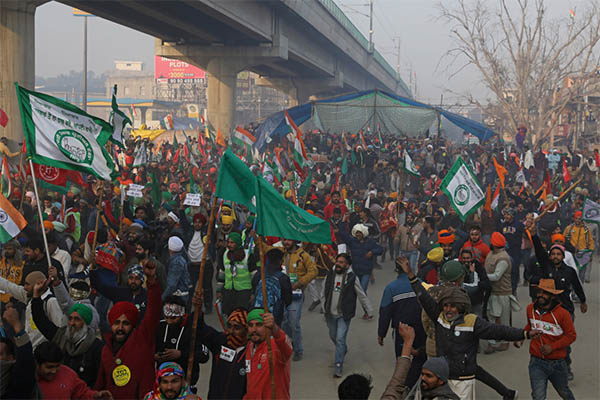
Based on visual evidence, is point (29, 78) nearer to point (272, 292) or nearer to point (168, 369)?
point (272, 292)

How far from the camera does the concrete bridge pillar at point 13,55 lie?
18.4 meters

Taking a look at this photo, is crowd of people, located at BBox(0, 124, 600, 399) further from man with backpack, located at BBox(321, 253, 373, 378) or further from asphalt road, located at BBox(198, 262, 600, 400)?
asphalt road, located at BBox(198, 262, 600, 400)

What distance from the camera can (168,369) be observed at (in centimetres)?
414

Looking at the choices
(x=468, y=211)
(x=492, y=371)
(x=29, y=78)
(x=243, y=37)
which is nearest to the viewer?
(x=492, y=371)

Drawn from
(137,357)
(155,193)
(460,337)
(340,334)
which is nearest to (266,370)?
(137,357)

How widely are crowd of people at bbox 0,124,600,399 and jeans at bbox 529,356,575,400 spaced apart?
11mm

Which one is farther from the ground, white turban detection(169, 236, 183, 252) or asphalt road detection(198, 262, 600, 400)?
white turban detection(169, 236, 183, 252)

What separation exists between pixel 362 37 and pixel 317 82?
503cm

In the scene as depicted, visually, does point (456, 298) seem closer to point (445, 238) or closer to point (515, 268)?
point (445, 238)

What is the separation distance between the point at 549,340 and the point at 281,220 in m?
2.64

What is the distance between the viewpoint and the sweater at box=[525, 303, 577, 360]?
18.8 ft

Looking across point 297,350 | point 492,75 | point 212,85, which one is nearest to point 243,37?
point 212,85

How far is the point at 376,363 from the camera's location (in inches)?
319

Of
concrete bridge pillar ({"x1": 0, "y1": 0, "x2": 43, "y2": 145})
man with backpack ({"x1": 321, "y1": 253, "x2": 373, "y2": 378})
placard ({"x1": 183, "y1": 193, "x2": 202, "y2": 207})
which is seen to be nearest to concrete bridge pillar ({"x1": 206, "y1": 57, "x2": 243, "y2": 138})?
concrete bridge pillar ({"x1": 0, "y1": 0, "x2": 43, "y2": 145})
